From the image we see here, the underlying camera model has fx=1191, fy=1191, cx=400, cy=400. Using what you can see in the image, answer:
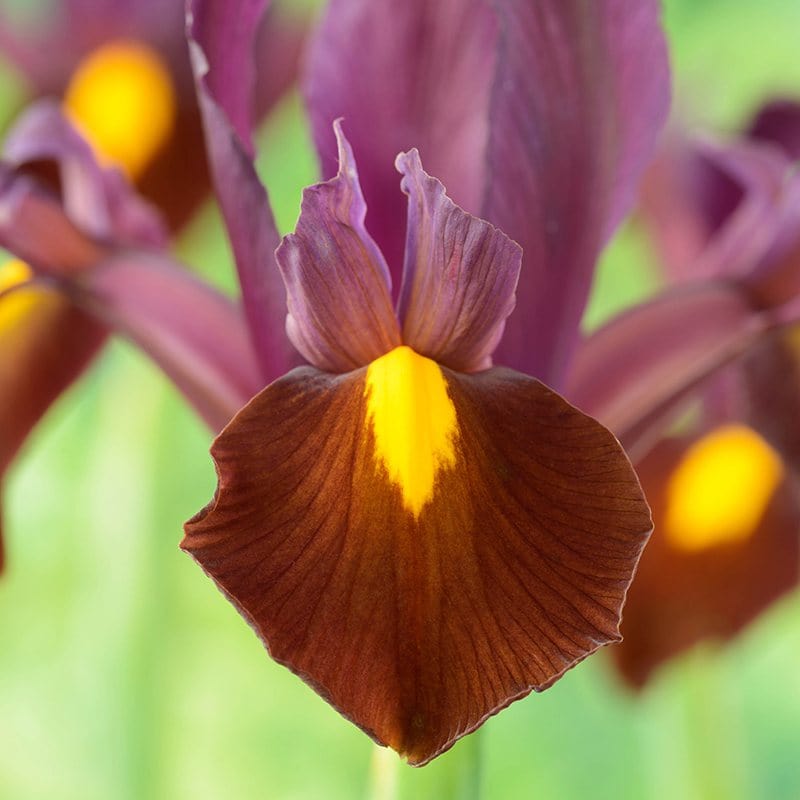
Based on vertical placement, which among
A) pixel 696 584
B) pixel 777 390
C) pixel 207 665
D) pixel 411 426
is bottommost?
pixel 207 665

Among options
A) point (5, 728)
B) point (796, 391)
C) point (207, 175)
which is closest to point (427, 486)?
point (796, 391)

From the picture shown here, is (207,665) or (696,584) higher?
(696,584)

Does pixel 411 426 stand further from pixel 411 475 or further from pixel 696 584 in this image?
pixel 696 584

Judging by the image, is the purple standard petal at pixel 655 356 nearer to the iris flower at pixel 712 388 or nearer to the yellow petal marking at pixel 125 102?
the iris flower at pixel 712 388

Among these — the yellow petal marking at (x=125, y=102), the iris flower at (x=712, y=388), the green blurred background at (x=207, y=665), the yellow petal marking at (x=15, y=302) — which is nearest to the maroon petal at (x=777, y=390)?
the iris flower at (x=712, y=388)

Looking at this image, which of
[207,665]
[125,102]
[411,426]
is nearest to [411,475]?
[411,426]

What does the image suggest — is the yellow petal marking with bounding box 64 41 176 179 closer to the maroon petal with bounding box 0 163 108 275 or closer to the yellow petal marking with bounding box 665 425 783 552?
the maroon petal with bounding box 0 163 108 275

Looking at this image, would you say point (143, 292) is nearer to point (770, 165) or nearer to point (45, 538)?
point (770, 165)
